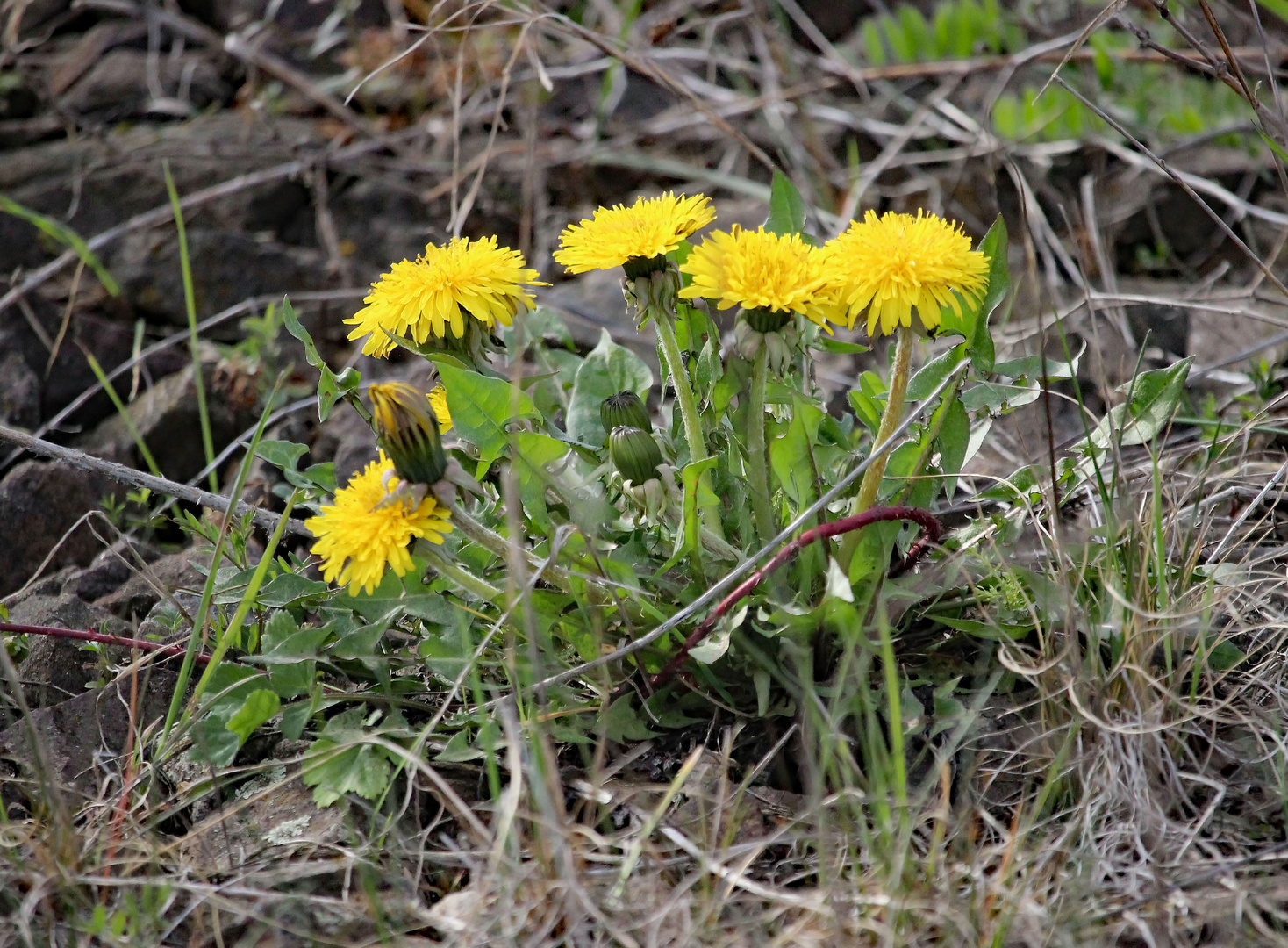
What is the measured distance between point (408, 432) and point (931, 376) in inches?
36.0

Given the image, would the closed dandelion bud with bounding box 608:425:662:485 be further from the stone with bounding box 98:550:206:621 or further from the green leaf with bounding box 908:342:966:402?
the stone with bounding box 98:550:206:621

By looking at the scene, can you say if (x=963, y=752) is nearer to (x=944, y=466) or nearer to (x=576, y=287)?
(x=944, y=466)

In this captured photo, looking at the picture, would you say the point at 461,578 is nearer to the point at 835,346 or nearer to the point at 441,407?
the point at 441,407

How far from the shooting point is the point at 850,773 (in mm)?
1448

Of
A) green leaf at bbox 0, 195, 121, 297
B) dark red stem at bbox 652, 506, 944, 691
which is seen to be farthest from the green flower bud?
green leaf at bbox 0, 195, 121, 297

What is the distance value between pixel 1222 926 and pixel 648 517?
3.15 ft

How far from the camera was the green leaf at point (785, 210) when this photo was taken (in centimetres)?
185

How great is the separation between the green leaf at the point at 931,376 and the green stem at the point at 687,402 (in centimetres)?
38

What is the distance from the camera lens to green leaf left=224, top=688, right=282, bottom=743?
1570mm

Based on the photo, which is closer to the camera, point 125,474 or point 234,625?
point 234,625

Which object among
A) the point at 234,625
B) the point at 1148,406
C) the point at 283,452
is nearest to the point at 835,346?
the point at 1148,406

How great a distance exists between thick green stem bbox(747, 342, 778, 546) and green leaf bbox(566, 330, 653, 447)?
41cm

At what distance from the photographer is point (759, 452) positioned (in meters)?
1.64

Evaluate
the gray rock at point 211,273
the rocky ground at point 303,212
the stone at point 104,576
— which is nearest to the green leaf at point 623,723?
the rocky ground at point 303,212
